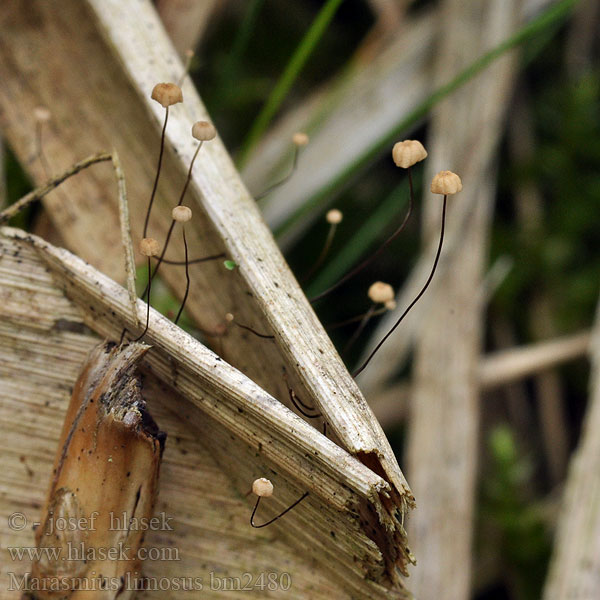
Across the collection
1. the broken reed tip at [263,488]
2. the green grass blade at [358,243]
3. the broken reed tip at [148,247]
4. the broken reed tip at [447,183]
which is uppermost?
the broken reed tip at [447,183]

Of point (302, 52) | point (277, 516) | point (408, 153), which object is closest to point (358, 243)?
point (302, 52)

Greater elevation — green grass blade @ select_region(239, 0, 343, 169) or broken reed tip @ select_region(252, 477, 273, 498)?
green grass blade @ select_region(239, 0, 343, 169)

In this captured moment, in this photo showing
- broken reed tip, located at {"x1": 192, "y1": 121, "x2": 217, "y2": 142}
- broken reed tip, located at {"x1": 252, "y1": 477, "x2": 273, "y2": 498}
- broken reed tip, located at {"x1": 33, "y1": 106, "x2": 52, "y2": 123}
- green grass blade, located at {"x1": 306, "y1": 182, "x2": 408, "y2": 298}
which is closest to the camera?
broken reed tip, located at {"x1": 252, "y1": 477, "x2": 273, "y2": 498}

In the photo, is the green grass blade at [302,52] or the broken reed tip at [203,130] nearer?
the broken reed tip at [203,130]

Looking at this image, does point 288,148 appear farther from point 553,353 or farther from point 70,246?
point 553,353

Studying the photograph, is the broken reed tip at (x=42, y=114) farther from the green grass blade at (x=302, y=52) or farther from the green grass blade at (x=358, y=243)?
the green grass blade at (x=358, y=243)

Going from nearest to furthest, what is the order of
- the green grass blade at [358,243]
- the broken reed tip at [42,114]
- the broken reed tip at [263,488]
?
the broken reed tip at [263,488]
the broken reed tip at [42,114]
the green grass blade at [358,243]

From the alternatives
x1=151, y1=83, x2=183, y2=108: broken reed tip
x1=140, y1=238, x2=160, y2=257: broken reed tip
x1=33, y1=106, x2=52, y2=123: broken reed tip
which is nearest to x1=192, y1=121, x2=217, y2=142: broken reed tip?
x1=151, y1=83, x2=183, y2=108: broken reed tip

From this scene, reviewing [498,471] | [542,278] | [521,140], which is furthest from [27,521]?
[521,140]

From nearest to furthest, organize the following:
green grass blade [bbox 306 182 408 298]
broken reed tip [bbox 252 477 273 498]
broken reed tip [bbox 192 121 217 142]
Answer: broken reed tip [bbox 252 477 273 498] < broken reed tip [bbox 192 121 217 142] < green grass blade [bbox 306 182 408 298]

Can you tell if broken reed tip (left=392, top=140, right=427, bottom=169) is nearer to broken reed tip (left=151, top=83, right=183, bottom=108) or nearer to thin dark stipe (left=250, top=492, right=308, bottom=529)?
broken reed tip (left=151, top=83, right=183, bottom=108)

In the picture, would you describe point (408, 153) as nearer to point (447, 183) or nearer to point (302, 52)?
point (447, 183)

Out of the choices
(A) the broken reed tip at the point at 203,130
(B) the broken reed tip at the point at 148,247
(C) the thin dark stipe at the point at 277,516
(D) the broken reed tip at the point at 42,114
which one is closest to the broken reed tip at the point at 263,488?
(C) the thin dark stipe at the point at 277,516
